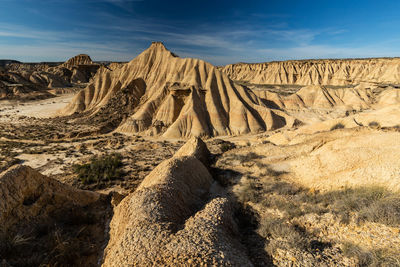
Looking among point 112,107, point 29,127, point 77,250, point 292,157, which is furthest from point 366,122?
point 29,127

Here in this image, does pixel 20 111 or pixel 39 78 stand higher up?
pixel 39 78

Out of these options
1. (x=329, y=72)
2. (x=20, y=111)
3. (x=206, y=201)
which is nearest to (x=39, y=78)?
(x=20, y=111)

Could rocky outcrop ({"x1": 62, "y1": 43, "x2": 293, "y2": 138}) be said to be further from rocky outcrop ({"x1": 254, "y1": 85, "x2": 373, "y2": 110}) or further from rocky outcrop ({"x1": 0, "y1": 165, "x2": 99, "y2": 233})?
rocky outcrop ({"x1": 0, "y1": 165, "x2": 99, "y2": 233})

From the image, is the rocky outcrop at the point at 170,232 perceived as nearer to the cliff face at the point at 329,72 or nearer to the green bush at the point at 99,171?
the green bush at the point at 99,171

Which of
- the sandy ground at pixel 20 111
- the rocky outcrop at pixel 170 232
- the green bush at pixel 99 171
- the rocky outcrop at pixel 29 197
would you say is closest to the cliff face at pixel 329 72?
the sandy ground at pixel 20 111

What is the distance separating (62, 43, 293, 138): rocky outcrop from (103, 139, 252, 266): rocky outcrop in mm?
21273

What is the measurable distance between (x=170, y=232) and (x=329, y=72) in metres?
104

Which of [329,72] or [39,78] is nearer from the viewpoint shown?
[39,78]

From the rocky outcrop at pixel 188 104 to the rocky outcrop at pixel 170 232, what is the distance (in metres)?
21.3

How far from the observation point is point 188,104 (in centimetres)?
3116

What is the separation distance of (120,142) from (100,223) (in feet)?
65.8

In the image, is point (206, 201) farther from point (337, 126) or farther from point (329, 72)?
point (329, 72)

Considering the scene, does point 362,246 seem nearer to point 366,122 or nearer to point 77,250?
point 77,250

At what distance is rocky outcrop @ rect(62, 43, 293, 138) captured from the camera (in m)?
30.4
